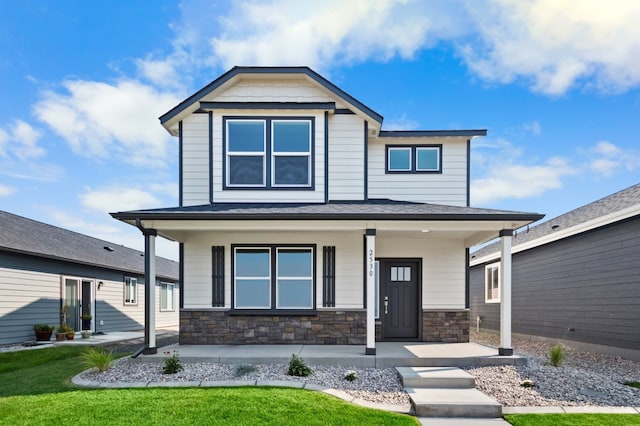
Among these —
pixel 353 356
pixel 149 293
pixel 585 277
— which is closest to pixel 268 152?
pixel 149 293

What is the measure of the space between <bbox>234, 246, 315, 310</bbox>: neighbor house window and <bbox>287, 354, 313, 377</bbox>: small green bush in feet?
8.99

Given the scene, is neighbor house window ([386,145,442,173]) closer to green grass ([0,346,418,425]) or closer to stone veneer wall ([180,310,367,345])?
stone veneer wall ([180,310,367,345])

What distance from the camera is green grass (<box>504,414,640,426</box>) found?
17.7 ft

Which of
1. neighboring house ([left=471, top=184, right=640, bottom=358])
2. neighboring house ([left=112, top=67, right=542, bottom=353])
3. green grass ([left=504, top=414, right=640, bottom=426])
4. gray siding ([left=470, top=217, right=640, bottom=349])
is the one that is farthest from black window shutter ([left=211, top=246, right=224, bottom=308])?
gray siding ([left=470, top=217, right=640, bottom=349])

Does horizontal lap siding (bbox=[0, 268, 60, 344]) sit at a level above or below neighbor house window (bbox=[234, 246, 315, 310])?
below

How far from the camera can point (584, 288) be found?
11.0m

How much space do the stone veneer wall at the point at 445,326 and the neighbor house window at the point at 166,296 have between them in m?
14.6

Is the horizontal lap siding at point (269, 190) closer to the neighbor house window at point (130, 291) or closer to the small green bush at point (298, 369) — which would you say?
the small green bush at point (298, 369)

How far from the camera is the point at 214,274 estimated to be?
402 inches

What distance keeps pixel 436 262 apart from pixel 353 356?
12.0ft

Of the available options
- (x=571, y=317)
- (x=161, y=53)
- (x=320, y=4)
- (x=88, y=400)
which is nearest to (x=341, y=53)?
(x=320, y=4)

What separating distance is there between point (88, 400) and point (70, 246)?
1160 centimetres

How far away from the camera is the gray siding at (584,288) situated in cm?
943

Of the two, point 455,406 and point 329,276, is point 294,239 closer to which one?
point 329,276
